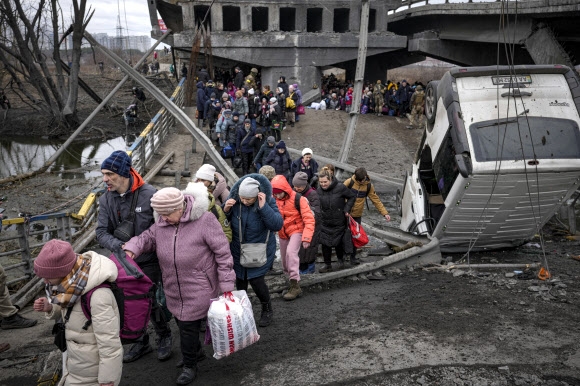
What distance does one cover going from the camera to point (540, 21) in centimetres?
1688

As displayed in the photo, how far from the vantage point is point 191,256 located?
3.96m

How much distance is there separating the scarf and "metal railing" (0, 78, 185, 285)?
3435mm

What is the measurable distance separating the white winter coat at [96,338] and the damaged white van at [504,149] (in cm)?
515

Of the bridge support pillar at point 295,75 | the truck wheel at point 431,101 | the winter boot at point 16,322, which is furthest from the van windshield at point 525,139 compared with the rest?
the bridge support pillar at point 295,75

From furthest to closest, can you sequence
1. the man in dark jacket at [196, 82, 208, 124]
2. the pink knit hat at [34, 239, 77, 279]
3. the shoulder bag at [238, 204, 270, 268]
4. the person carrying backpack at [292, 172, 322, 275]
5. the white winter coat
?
the man in dark jacket at [196, 82, 208, 124] → the person carrying backpack at [292, 172, 322, 275] → the shoulder bag at [238, 204, 270, 268] → the white winter coat → the pink knit hat at [34, 239, 77, 279]

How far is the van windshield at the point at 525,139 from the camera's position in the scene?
22.7 feet

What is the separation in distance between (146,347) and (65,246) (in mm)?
1994

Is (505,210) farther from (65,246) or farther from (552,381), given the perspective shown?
(65,246)

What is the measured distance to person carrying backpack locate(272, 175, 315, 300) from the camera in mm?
5980

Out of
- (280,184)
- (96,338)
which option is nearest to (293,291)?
(280,184)

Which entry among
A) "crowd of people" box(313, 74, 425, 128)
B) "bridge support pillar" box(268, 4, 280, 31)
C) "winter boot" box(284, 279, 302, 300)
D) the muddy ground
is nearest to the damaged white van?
the muddy ground

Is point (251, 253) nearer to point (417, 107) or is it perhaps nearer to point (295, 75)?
point (417, 107)

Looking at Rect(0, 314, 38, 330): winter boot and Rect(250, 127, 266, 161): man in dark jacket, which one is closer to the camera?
Rect(0, 314, 38, 330): winter boot

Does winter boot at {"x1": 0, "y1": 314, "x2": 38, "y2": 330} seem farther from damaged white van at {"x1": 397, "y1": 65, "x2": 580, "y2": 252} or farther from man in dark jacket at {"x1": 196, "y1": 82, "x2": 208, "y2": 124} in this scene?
man in dark jacket at {"x1": 196, "y1": 82, "x2": 208, "y2": 124}
